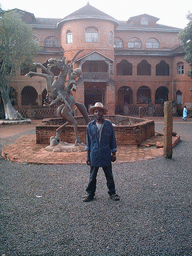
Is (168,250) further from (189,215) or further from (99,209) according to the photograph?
(99,209)

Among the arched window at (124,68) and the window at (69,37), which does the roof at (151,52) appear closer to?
the arched window at (124,68)

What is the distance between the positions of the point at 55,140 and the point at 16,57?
631 inches

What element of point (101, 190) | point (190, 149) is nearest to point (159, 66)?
point (190, 149)

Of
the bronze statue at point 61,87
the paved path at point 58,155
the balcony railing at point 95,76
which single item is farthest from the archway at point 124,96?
the bronze statue at point 61,87

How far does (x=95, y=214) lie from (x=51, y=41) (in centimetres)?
3008

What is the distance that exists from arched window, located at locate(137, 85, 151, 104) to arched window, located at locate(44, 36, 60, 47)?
11.3m

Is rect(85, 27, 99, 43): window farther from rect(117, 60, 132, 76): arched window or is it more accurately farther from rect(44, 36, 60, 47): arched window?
rect(117, 60, 132, 76): arched window

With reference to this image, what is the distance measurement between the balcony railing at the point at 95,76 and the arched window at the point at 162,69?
9.72 metres

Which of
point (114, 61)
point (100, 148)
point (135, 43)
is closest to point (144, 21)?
point (135, 43)

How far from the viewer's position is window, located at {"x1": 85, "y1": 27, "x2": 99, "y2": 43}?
2732 cm

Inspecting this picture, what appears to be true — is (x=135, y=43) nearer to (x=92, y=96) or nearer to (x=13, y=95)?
(x=92, y=96)

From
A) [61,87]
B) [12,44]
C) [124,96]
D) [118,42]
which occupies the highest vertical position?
[118,42]

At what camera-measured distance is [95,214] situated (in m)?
3.78

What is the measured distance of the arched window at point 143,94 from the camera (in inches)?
1275
